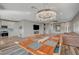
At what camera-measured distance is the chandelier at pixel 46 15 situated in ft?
7.08

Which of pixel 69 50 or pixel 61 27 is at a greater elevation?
pixel 61 27

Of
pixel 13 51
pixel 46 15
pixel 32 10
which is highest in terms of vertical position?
pixel 32 10

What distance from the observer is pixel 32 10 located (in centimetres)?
218

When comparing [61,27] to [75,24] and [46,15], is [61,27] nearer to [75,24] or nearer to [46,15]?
[75,24]

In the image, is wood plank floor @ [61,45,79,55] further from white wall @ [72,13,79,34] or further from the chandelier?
the chandelier

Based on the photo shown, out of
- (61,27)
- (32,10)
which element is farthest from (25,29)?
(61,27)

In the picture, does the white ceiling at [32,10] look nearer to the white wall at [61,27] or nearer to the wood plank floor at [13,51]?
the white wall at [61,27]

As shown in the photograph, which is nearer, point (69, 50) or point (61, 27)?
point (69, 50)

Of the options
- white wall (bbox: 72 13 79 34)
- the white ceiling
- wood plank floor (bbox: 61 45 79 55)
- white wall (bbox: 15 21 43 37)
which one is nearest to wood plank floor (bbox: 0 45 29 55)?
white wall (bbox: 15 21 43 37)

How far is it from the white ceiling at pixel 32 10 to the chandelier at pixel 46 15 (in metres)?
0.06

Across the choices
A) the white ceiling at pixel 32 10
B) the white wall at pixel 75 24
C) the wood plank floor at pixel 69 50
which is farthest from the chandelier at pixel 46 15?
the wood plank floor at pixel 69 50

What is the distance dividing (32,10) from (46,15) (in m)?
0.30

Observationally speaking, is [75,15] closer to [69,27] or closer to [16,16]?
[69,27]
